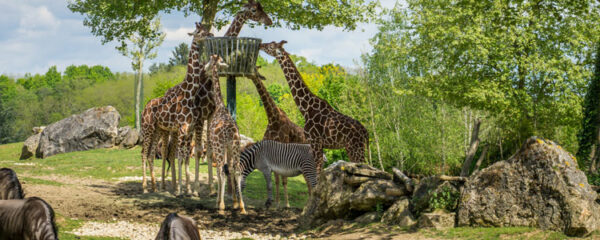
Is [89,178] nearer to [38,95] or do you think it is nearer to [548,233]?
[548,233]

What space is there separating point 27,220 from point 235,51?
8.16 metres

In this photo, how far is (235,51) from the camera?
45.3 feet

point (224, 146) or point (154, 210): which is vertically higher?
point (224, 146)

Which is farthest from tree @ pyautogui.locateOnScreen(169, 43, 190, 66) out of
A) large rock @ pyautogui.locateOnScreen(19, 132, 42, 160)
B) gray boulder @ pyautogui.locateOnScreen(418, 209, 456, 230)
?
gray boulder @ pyautogui.locateOnScreen(418, 209, 456, 230)

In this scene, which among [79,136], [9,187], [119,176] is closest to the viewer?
[9,187]

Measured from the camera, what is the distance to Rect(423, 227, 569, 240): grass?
28.5ft

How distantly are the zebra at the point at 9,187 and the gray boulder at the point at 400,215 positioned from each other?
6.73 metres

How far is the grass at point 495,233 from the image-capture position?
8695 millimetres

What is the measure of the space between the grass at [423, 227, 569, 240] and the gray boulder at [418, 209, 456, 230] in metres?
→ 0.21

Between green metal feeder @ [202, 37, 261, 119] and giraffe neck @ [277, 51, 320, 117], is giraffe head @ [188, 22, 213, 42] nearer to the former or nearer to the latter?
green metal feeder @ [202, 37, 261, 119]

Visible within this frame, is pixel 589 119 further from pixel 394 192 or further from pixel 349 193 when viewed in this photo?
pixel 349 193

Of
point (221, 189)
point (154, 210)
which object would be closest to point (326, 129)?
point (221, 189)

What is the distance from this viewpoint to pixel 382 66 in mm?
23656

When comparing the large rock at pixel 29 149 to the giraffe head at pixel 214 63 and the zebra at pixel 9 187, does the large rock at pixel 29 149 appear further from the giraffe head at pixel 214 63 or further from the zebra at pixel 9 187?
the zebra at pixel 9 187
